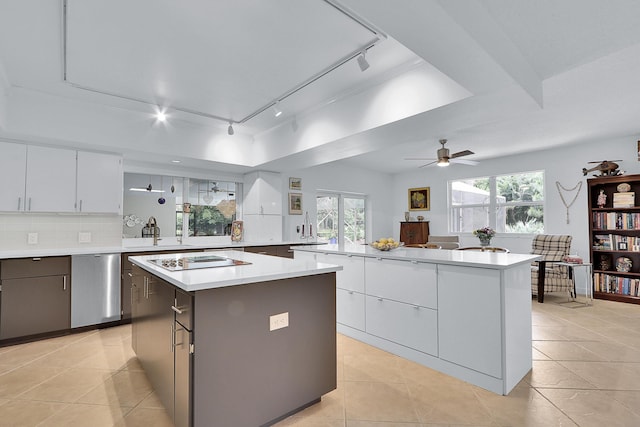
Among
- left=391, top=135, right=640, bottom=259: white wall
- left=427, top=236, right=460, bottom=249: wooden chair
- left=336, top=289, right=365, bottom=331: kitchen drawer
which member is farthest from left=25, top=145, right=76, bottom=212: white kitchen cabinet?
left=391, top=135, right=640, bottom=259: white wall

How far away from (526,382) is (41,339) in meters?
4.50

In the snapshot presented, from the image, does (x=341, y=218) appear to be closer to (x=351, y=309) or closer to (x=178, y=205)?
(x=178, y=205)

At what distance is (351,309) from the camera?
3295mm

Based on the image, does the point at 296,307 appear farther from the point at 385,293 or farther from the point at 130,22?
the point at 130,22

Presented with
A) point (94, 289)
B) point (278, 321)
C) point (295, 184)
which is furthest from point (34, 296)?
point (295, 184)

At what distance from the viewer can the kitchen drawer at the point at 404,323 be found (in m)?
2.57

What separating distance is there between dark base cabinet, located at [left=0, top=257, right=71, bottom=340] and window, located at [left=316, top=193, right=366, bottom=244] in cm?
409

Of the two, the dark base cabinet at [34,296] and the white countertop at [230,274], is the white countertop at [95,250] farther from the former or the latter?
the white countertop at [230,274]

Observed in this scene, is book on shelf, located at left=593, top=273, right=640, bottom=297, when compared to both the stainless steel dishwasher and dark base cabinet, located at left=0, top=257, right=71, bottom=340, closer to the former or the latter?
the stainless steel dishwasher

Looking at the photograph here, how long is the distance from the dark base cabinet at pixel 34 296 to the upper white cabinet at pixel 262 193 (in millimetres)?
2543

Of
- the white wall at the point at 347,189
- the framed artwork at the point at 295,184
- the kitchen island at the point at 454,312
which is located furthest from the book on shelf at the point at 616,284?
the framed artwork at the point at 295,184

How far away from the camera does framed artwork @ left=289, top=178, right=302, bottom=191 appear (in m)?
6.00

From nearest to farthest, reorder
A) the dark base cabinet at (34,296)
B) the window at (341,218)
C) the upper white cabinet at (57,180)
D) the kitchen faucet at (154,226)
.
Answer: the dark base cabinet at (34,296) → the upper white cabinet at (57,180) → the kitchen faucet at (154,226) → the window at (341,218)

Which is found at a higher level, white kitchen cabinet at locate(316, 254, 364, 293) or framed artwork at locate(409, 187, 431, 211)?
framed artwork at locate(409, 187, 431, 211)
